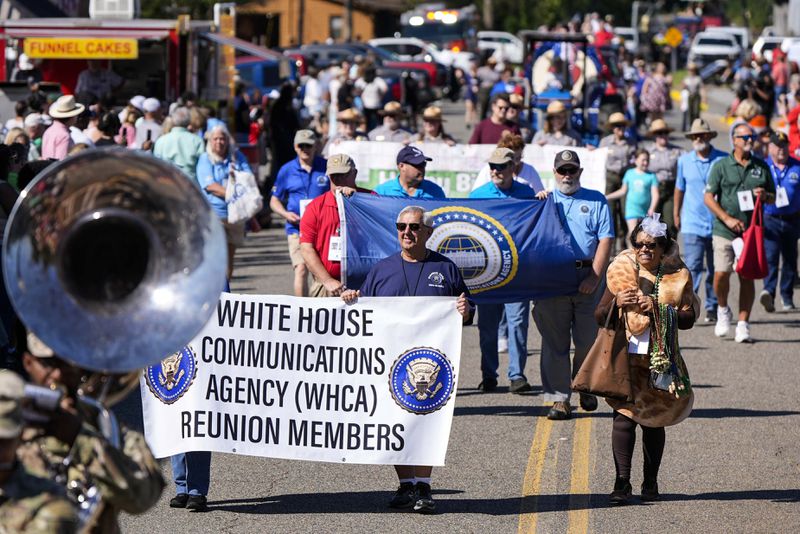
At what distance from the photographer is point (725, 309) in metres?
14.1

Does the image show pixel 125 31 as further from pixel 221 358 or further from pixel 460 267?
pixel 221 358

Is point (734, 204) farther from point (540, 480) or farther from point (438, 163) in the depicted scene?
point (540, 480)

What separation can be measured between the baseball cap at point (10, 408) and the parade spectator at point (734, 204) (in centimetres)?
1006

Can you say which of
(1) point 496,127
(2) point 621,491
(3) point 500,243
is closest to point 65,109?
(1) point 496,127

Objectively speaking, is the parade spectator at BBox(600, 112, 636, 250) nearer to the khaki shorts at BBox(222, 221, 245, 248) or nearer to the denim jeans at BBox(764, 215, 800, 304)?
the denim jeans at BBox(764, 215, 800, 304)

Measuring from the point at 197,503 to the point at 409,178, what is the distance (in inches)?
140

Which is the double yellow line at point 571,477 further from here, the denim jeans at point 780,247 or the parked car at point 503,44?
the parked car at point 503,44

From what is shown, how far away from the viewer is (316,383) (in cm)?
853

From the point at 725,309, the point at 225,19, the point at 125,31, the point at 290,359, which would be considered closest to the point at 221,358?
the point at 290,359

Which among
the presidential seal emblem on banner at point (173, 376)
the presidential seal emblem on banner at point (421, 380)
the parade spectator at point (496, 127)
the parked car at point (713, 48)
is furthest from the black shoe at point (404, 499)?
the parked car at point (713, 48)

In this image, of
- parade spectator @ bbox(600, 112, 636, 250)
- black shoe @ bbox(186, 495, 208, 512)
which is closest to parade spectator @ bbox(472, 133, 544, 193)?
black shoe @ bbox(186, 495, 208, 512)

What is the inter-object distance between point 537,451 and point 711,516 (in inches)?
67.7

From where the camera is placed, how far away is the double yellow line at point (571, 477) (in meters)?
8.26

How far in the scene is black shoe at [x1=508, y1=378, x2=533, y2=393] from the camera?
38.0 feet
